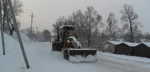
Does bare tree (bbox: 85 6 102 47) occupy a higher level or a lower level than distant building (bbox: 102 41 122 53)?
higher

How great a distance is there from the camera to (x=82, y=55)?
17609 millimetres

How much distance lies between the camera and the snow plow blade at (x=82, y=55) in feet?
57.0

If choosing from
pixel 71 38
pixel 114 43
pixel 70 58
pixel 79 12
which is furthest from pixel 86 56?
pixel 79 12

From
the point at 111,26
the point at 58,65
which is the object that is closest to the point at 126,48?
the point at 58,65

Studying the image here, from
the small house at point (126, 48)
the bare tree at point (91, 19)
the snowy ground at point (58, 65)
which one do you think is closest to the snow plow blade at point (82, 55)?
the snowy ground at point (58, 65)

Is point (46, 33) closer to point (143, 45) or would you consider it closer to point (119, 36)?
point (119, 36)

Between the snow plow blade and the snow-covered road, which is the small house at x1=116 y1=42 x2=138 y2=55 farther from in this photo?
the snow plow blade

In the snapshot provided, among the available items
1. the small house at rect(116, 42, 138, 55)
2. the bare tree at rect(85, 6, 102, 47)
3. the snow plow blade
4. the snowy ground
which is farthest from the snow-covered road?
the bare tree at rect(85, 6, 102, 47)

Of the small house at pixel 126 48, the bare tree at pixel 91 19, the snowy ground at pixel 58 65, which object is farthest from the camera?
the bare tree at pixel 91 19

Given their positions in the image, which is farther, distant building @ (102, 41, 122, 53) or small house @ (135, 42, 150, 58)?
distant building @ (102, 41, 122, 53)

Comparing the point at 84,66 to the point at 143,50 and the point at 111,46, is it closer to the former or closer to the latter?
the point at 143,50

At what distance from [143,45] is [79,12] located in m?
43.1

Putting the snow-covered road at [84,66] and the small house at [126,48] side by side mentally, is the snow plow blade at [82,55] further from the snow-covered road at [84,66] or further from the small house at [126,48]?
the small house at [126,48]

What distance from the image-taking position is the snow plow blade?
1738cm
